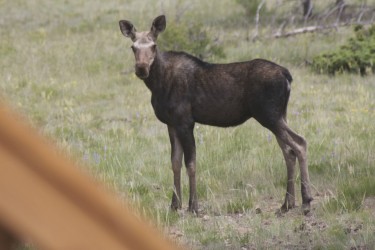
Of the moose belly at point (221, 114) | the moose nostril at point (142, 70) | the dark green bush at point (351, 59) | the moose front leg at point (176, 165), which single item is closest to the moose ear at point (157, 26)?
the moose nostril at point (142, 70)

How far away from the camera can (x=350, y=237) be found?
17.3 feet

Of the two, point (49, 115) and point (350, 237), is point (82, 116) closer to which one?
point (49, 115)

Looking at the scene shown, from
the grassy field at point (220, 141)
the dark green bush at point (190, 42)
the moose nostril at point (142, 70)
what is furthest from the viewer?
the dark green bush at point (190, 42)

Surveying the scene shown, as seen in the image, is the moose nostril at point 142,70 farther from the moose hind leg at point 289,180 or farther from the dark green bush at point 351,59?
the dark green bush at point 351,59

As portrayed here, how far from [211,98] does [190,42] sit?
9855 millimetres

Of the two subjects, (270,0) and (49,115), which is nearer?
(49,115)

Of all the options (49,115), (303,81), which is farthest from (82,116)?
(303,81)

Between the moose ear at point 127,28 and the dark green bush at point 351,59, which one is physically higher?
the moose ear at point 127,28

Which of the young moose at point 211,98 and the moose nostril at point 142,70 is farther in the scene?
the young moose at point 211,98

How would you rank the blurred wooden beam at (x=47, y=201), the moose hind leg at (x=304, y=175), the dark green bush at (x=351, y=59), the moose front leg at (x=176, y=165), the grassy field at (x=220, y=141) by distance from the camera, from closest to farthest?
the blurred wooden beam at (x=47, y=201) → the grassy field at (x=220, y=141) → the moose hind leg at (x=304, y=175) → the moose front leg at (x=176, y=165) → the dark green bush at (x=351, y=59)

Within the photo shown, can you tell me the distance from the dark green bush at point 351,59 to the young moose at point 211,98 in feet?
25.7

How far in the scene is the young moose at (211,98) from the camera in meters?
6.57

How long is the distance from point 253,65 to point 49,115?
612 cm

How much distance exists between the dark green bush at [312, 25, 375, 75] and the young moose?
784 cm
